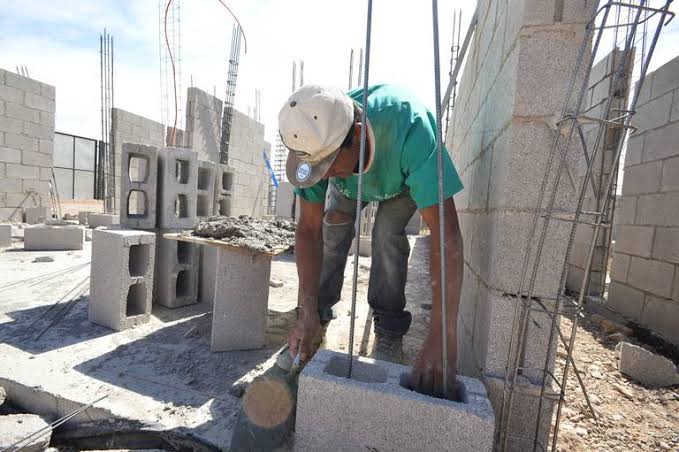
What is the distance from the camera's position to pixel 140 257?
3184mm

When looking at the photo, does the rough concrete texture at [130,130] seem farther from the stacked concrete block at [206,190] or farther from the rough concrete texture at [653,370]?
the rough concrete texture at [653,370]

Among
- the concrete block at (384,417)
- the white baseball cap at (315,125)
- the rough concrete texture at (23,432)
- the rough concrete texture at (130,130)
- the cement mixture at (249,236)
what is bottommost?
the rough concrete texture at (23,432)

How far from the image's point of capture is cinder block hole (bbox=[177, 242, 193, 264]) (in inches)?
146

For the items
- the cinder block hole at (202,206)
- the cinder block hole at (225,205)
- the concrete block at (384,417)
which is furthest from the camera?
the cinder block hole at (225,205)

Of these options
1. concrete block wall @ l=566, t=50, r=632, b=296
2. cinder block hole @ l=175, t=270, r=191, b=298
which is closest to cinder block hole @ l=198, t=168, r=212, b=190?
cinder block hole @ l=175, t=270, r=191, b=298

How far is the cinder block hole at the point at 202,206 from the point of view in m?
4.23

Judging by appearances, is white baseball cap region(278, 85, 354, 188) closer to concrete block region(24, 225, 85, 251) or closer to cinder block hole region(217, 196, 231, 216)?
cinder block hole region(217, 196, 231, 216)

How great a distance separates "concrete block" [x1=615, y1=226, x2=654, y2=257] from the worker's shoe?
305cm

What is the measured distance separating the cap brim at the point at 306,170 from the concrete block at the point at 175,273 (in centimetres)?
234

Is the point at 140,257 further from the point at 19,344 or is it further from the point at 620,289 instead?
the point at 620,289

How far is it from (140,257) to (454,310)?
2.75 metres

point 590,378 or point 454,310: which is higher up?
point 454,310

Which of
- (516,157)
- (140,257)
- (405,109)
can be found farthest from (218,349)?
(516,157)

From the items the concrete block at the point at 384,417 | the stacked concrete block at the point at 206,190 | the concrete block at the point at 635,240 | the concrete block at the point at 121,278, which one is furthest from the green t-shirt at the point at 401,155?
the concrete block at the point at 635,240
